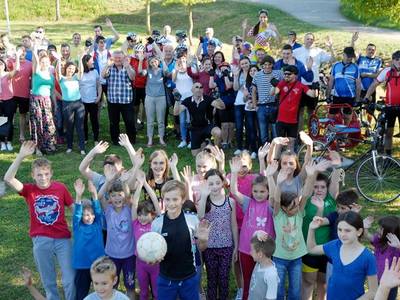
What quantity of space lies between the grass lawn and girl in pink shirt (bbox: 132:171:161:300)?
1229 millimetres

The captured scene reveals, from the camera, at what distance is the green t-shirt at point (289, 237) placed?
5.43m

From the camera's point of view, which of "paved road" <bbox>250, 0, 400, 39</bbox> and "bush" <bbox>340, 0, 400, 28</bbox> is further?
"paved road" <bbox>250, 0, 400, 39</bbox>

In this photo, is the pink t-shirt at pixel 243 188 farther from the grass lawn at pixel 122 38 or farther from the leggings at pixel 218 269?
the grass lawn at pixel 122 38

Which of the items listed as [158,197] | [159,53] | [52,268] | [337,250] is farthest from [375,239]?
[159,53]

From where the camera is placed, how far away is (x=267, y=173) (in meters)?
5.52

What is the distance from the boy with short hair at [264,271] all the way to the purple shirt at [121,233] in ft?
4.80

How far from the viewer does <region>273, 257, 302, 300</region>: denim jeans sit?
5.48 meters

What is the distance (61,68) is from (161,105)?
7.13 ft

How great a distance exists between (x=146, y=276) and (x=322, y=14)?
2523 cm

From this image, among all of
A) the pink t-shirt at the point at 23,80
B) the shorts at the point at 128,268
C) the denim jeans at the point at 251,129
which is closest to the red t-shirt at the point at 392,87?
the denim jeans at the point at 251,129

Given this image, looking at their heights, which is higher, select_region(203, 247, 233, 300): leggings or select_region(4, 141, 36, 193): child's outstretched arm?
select_region(4, 141, 36, 193): child's outstretched arm

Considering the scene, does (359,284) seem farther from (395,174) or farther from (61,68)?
(61,68)

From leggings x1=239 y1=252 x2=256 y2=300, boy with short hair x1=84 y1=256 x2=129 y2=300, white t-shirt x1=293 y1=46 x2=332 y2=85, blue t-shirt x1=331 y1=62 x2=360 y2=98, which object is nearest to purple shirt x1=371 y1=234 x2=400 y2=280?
leggings x1=239 y1=252 x2=256 y2=300

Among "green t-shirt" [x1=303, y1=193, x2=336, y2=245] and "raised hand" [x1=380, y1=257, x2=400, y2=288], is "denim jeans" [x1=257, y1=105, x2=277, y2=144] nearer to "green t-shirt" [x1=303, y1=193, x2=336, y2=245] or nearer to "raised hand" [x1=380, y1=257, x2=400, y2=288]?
"green t-shirt" [x1=303, y1=193, x2=336, y2=245]
